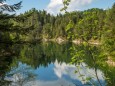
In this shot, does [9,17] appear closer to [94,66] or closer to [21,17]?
[21,17]

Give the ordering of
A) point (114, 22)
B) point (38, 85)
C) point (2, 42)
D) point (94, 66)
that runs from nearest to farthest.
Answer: point (94, 66)
point (2, 42)
point (38, 85)
point (114, 22)

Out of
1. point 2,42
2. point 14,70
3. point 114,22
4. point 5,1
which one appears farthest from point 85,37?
point 114,22

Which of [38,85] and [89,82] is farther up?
[89,82]

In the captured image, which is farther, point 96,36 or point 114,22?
point 114,22

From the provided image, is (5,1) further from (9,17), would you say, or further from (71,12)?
(71,12)

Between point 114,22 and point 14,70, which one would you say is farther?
point 114,22

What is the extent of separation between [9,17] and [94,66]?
536 cm

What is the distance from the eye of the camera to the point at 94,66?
884cm

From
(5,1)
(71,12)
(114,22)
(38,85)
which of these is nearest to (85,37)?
(71,12)

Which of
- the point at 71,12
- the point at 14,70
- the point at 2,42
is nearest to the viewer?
the point at 71,12

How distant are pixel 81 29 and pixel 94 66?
1.34m

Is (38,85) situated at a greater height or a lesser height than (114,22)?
lesser

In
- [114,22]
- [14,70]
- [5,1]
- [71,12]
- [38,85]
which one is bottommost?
[38,85]

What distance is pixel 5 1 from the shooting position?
12781 mm
